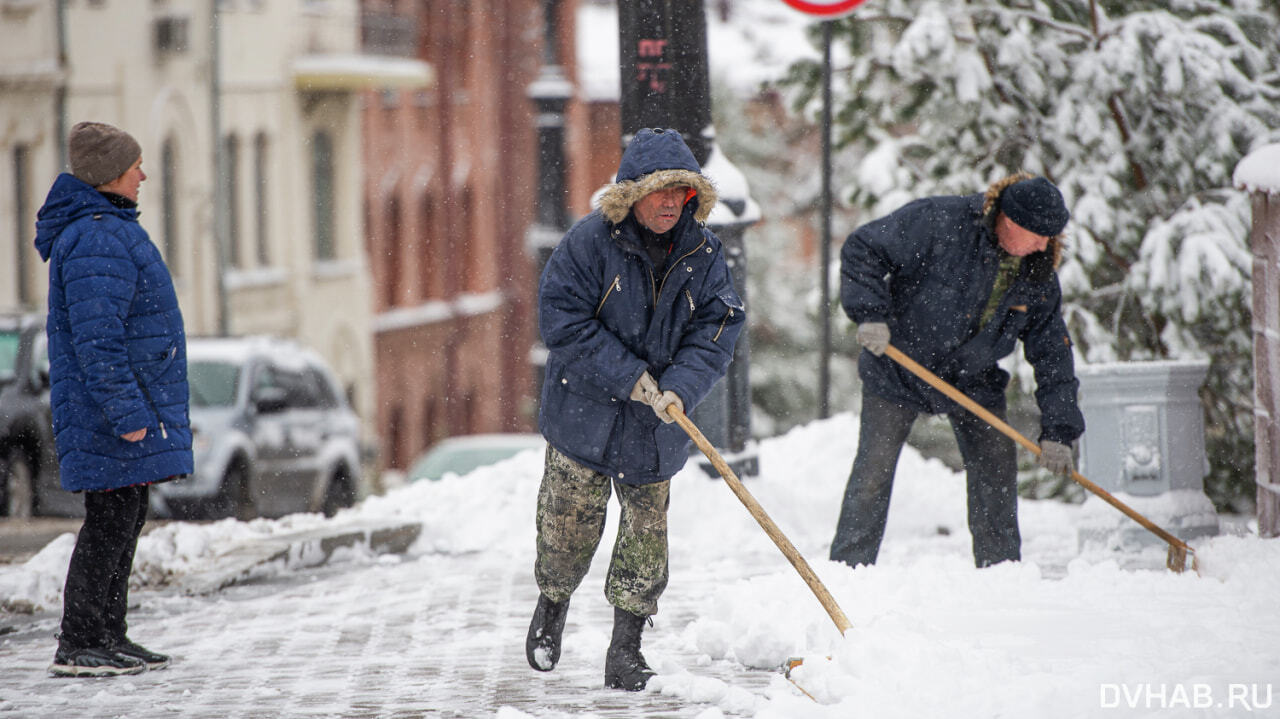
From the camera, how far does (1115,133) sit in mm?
9047

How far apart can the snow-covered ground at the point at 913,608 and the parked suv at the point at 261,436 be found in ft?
11.2

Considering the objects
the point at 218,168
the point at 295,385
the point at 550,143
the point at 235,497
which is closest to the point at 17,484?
the point at 235,497

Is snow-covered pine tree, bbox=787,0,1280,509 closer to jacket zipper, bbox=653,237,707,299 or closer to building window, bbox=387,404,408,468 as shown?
jacket zipper, bbox=653,237,707,299

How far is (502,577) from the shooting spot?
7.35 metres

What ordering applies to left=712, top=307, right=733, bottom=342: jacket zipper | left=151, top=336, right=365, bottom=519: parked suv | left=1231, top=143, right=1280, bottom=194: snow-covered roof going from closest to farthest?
1. left=712, top=307, right=733, bottom=342: jacket zipper
2. left=1231, top=143, right=1280, bottom=194: snow-covered roof
3. left=151, top=336, right=365, bottom=519: parked suv

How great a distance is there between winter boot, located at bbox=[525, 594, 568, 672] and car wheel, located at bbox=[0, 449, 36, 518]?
6.79 meters

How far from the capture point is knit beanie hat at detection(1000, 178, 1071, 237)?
5.89m

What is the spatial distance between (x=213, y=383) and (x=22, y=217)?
973 cm

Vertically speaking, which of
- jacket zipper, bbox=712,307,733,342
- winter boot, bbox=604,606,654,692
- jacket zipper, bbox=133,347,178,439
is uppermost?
jacket zipper, bbox=712,307,733,342

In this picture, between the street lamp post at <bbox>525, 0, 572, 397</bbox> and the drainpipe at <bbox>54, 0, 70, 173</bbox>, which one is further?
the drainpipe at <bbox>54, 0, 70, 173</bbox>

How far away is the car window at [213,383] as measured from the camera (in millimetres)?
12383

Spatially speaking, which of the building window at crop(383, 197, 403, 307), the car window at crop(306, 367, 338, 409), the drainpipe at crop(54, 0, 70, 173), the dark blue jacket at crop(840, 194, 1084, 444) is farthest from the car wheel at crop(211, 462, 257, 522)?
the building window at crop(383, 197, 403, 307)

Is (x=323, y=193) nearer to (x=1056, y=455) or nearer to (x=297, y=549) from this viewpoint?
(x=297, y=549)

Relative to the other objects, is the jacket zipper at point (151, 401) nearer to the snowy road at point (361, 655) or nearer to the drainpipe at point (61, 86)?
the snowy road at point (361, 655)
